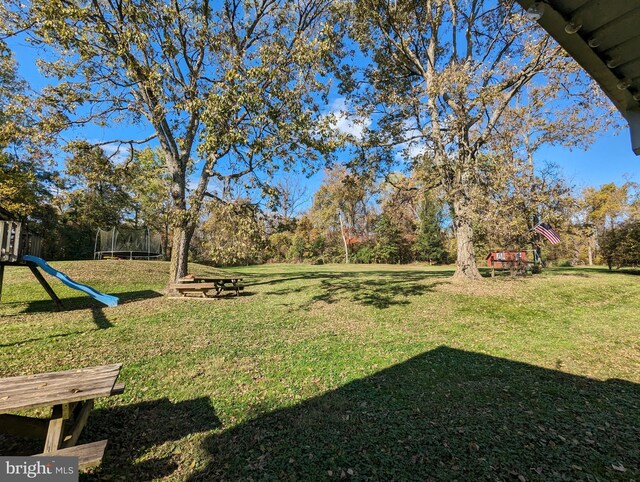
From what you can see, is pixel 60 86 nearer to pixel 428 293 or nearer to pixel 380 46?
pixel 380 46

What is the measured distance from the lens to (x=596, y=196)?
32.2m

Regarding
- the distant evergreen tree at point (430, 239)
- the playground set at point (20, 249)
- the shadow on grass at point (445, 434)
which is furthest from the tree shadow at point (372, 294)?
the distant evergreen tree at point (430, 239)

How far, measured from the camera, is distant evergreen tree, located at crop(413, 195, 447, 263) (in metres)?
35.9

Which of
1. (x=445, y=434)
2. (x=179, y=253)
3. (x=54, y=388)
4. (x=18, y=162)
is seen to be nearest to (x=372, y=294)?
(x=179, y=253)

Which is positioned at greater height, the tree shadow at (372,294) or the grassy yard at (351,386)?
the tree shadow at (372,294)

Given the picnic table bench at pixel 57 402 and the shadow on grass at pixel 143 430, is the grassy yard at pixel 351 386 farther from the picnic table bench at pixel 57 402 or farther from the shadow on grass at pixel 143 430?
the picnic table bench at pixel 57 402

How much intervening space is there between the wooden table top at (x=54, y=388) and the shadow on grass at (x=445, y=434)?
3.66 feet

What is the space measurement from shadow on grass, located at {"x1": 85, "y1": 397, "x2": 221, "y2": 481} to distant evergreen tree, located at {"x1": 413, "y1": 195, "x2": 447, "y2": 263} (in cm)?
3547

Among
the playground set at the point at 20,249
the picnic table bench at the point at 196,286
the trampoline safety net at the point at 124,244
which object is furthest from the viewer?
the trampoline safety net at the point at 124,244

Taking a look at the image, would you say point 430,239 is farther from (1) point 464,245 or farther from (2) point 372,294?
(2) point 372,294

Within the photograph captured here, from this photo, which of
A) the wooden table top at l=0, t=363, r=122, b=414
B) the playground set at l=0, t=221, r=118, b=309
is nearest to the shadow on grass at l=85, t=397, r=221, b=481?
the wooden table top at l=0, t=363, r=122, b=414

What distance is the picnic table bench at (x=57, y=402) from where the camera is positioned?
2.11m

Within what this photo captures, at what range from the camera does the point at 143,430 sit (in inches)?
120

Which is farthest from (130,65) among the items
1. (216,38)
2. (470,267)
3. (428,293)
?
(470,267)
